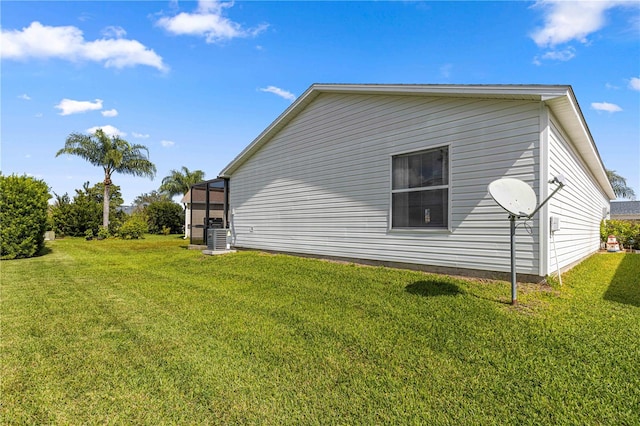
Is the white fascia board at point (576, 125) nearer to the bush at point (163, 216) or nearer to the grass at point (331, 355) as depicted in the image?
the grass at point (331, 355)

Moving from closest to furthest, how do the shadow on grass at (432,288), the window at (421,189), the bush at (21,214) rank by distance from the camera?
the shadow on grass at (432,288), the window at (421,189), the bush at (21,214)

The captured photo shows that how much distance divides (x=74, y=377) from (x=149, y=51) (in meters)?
9.64

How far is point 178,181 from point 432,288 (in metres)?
33.3

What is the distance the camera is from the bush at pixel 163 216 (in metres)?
26.8

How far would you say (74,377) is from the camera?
8.73ft

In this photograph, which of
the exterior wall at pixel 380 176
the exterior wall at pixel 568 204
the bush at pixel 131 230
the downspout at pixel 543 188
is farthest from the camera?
the bush at pixel 131 230

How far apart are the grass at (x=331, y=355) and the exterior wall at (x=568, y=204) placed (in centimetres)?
77

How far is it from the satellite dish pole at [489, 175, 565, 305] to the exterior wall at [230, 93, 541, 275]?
2.12ft

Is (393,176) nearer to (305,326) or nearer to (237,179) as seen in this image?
(305,326)

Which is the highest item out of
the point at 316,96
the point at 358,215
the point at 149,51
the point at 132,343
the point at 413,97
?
the point at 149,51

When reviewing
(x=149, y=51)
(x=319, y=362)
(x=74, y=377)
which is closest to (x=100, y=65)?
(x=149, y=51)

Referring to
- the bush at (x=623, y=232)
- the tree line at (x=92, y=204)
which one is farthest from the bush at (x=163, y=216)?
the bush at (x=623, y=232)

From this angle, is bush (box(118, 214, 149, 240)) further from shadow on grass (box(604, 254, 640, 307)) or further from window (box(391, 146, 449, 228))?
shadow on grass (box(604, 254, 640, 307))

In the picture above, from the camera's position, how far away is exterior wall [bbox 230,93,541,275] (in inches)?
202
